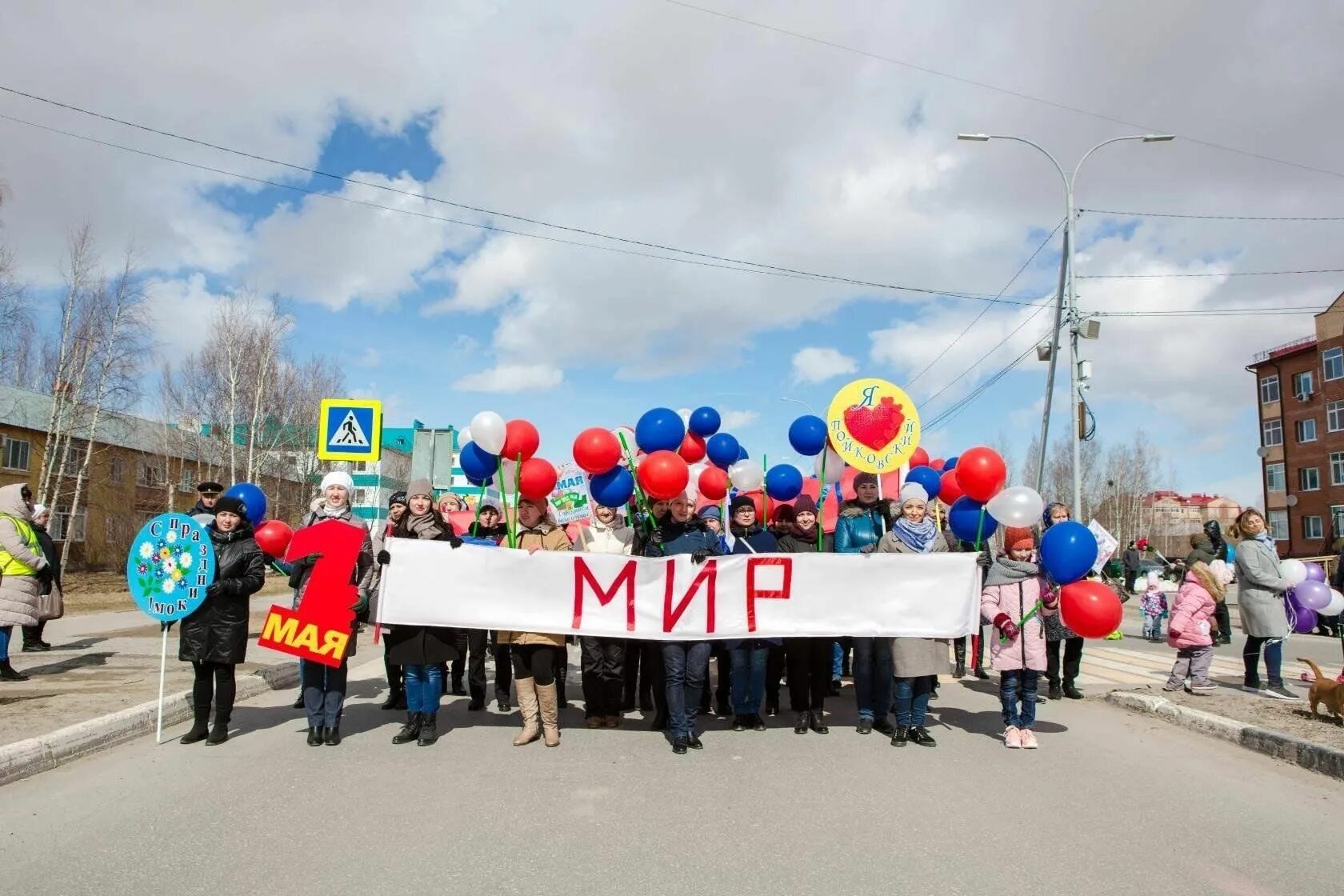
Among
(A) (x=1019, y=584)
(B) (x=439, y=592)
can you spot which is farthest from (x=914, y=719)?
(B) (x=439, y=592)

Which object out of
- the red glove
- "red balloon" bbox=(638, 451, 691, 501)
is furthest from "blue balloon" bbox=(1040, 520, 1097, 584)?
"red balloon" bbox=(638, 451, 691, 501)

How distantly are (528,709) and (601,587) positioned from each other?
1.07 meters

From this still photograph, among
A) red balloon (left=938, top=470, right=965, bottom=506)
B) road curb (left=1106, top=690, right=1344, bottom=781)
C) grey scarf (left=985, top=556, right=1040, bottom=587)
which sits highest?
red balloon (left=938, top=470, right=965, bottom=506)

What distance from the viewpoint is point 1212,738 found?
6980mm

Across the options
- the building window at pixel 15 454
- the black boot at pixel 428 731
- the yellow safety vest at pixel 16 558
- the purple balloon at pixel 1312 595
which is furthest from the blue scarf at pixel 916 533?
the building window at pixel 15 454

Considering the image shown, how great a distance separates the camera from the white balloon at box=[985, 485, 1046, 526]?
6.62 meters

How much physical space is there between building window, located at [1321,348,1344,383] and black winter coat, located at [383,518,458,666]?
58.4 meters

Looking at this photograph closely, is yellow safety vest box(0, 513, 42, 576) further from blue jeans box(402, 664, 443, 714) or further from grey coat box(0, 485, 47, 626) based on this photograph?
blue jeans box(402, 664, 443, 714)

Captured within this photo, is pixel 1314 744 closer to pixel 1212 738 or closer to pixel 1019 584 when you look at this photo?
pixel 1212 738

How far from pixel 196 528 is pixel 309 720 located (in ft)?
5.43

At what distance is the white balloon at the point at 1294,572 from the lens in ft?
30.8

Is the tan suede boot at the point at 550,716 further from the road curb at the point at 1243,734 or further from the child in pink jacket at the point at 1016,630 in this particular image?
the road curb at the point at 1243,734

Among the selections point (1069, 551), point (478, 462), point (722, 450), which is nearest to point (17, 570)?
point (478, 462)

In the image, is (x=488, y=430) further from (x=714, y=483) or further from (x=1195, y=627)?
(x=1195, y=627)
